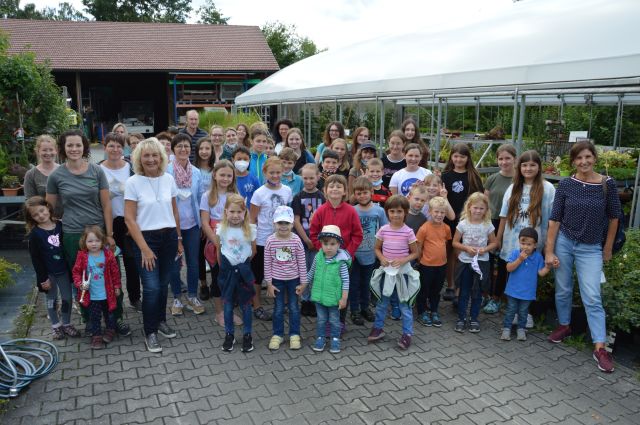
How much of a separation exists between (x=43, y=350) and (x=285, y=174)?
2652 millimetres

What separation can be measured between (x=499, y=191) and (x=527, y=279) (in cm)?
105

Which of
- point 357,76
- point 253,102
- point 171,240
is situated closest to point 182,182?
point 171,240

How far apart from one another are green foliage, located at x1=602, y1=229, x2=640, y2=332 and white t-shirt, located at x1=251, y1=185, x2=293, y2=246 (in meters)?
3.02

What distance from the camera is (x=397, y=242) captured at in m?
4.55

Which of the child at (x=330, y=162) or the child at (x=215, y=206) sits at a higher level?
the child at (x=330, y=162)

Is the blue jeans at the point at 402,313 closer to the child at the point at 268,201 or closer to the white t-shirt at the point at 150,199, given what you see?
the child at the point at 268,201

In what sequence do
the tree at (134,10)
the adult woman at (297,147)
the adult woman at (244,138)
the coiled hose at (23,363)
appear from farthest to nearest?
1. the tree at (134,10)
2. the adult woman at (244,138)
3. the adult woman at (297,147)
4. the coiled hose at (23,363)

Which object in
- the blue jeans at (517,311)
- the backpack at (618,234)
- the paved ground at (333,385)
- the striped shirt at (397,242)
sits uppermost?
the backpack at (618,234)

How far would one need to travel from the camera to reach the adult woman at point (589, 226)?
13.6ft

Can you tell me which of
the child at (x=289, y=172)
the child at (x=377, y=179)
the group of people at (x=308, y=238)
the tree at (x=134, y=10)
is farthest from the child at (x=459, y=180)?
the tree at (x=134, y=10)

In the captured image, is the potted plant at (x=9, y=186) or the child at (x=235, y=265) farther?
the potted plant at (x=9, y=186)

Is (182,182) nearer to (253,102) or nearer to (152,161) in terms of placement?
(152,161)

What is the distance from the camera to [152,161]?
4.11 meters

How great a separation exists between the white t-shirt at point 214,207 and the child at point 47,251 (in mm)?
Answer: 1256
